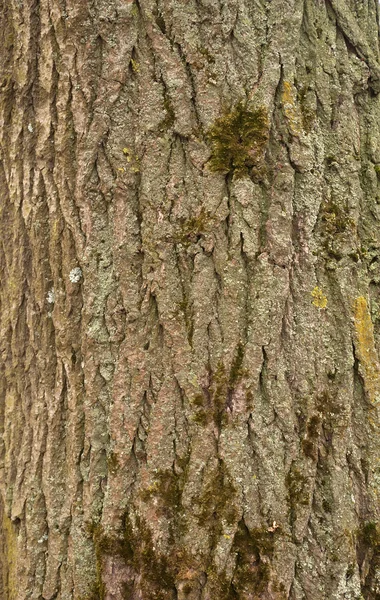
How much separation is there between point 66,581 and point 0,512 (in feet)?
1.55

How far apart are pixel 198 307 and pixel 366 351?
611 millimetres

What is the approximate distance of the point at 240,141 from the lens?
5.65 feet

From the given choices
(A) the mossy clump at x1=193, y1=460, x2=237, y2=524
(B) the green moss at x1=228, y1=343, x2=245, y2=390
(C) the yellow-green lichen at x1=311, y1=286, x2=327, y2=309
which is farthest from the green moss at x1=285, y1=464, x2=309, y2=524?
(C) the yellow-green lichen at x1=311, y1=286, x2=327, y2=309

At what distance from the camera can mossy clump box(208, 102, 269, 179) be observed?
5.62 ft

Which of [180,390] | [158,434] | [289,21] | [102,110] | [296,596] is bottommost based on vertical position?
[296,596]

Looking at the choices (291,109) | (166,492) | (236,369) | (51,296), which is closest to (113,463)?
(166,492)

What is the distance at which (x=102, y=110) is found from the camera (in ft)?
5.78

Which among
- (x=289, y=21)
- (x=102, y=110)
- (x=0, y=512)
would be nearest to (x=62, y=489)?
(x=0, y=512)

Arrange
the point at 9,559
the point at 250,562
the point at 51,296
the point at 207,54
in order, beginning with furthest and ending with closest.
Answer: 1. the point at 9,559
2. the point at 51,296
3. the point at 207,54
4. the point at 250,562

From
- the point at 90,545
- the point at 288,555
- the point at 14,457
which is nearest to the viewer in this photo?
the point at 288,555

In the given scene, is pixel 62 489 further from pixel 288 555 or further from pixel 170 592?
pixel 288 555

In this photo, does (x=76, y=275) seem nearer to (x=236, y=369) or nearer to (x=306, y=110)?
(x=236, y=369)

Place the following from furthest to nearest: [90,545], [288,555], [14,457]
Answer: [14,457]
[90,545]
[288,555]

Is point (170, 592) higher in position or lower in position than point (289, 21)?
lower
